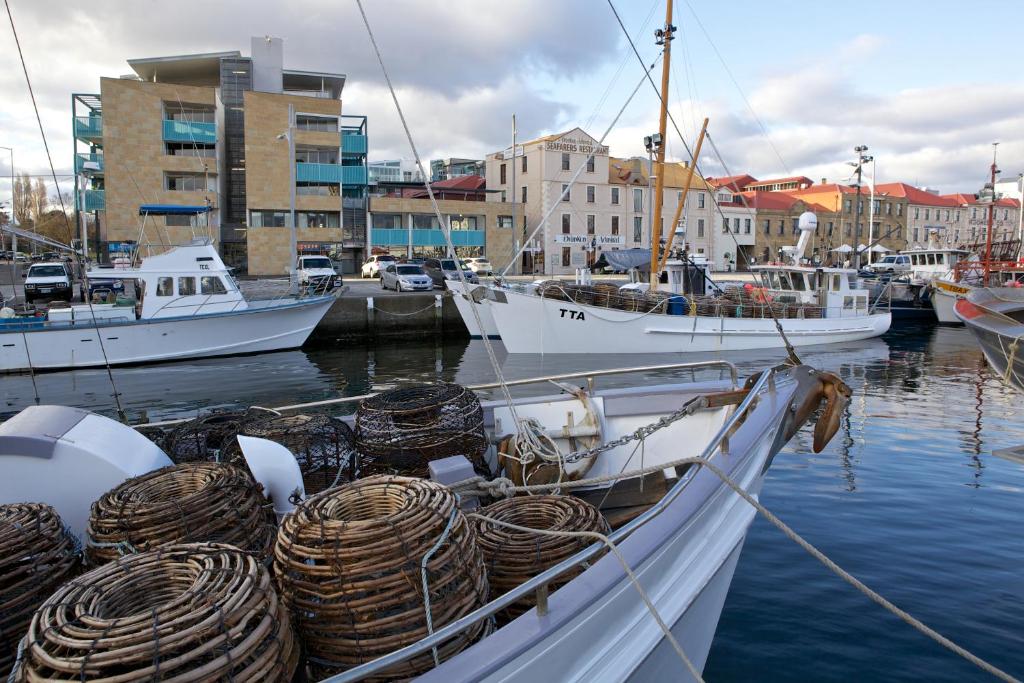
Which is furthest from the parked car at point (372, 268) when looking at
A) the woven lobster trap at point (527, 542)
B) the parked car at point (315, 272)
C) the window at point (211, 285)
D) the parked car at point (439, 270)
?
the woven lobster trap at point (527, 542)

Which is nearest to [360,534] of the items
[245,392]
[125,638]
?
[125,638]

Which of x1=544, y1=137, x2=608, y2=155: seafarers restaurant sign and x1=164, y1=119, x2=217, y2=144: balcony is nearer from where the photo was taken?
x1=164, y1=119, x2=217, y2=144: balcony

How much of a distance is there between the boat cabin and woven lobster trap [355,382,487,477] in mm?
20131

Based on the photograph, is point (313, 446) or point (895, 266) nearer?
point (313, 446)

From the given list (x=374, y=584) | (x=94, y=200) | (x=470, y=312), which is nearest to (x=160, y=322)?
(x=470, y=312)

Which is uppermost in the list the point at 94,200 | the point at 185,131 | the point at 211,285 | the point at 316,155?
the point at 185,131

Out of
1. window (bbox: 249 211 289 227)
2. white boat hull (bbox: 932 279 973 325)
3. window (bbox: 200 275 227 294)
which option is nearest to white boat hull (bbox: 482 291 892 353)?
window (bbox: 200 275 227 294)

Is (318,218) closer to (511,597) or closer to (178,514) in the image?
(178,514)

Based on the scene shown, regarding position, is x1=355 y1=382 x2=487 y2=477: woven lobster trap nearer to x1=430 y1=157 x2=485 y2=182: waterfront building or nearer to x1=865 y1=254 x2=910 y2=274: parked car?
x1=865 y1=254 x2=910 y2=274: parked car

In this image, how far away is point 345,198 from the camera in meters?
42.6

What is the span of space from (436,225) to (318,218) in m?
8.18

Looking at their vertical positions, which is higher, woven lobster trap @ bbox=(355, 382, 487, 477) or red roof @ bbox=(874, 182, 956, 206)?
red roof @ bbox=(874, 182, 956, 206)

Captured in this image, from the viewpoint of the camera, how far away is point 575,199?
165 ft

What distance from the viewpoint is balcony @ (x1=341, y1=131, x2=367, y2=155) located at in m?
41.4
